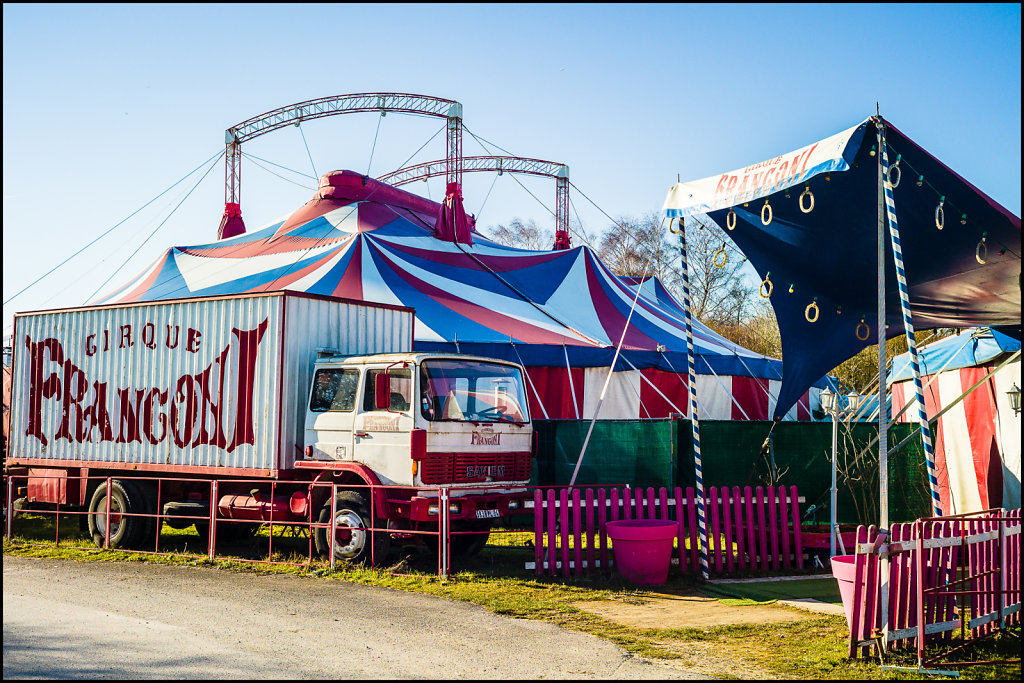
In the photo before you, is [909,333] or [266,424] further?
[266,424]

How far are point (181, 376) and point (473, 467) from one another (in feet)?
13.5

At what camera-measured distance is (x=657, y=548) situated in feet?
30.1

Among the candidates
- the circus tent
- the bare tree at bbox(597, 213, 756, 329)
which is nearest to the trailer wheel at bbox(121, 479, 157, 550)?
the circus tent

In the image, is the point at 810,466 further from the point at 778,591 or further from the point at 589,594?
the point at 589,594

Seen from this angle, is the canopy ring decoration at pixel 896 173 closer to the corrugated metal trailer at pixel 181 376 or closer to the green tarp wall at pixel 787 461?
the green tarp wall at pixel 787 461

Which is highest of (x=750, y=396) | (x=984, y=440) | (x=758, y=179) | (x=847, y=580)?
(x=758, y=179)

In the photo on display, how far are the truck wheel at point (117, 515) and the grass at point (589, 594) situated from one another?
0.85ft

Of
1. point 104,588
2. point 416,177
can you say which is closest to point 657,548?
point 104,588

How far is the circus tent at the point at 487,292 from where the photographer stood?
611 inches

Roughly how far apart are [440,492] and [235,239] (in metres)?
12.2

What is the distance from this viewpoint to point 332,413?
10250 mm

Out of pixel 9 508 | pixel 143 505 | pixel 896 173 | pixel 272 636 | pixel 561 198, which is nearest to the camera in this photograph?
pixel 272 636

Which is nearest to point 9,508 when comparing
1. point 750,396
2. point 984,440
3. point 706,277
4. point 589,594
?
point 589,594

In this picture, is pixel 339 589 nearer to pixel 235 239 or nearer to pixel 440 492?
pixel 440 492
